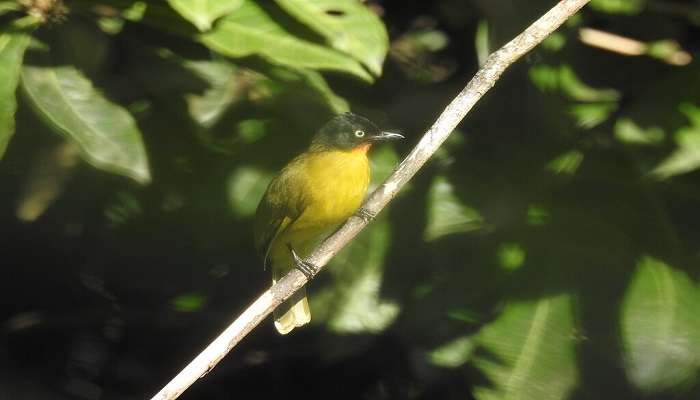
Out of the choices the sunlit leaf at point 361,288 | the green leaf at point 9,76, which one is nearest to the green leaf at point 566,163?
the sunlit leaf at point 361,288

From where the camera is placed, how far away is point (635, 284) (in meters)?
3.17

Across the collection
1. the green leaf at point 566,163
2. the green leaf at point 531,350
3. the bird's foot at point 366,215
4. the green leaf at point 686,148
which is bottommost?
the green leaf at point 531,350

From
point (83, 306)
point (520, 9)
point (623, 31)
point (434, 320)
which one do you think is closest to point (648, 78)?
point (623, 31)

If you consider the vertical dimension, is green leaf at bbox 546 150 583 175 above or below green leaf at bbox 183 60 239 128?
below

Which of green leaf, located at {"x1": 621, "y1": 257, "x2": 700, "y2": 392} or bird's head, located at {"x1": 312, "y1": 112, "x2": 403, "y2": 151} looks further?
bird's head, located at {"x1": 312, "y1": 112, "x2": 403, "y2": 151}

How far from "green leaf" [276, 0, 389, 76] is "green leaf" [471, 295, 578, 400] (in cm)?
83

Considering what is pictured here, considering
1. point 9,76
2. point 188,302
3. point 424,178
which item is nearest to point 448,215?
point 424,178

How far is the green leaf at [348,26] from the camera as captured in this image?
9.08 ft

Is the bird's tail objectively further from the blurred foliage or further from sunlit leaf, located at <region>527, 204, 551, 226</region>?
sunlit leaf, located at <region>527, 204, 551, 226</region>

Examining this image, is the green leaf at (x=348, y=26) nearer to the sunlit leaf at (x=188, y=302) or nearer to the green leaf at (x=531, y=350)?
the green leaf at (x=531, y=350)

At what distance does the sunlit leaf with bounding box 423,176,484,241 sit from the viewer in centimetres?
322

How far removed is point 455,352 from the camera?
3.37m

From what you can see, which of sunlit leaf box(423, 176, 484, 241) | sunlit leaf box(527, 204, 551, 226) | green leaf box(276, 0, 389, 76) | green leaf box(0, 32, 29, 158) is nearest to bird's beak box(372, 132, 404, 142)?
sunlit leaf box(423, 176, 484, 241)

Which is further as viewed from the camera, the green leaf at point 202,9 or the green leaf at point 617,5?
the green leaf at point 617,5
